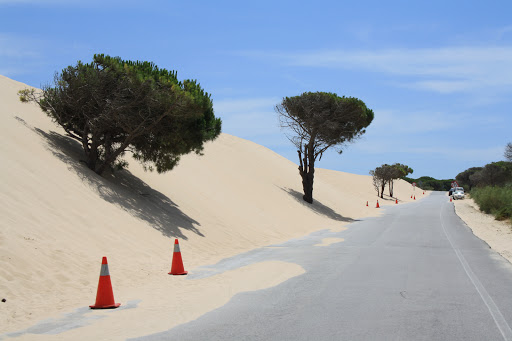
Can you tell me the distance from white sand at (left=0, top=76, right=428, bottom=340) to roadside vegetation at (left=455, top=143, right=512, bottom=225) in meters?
14.5

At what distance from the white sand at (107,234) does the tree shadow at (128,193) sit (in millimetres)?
71

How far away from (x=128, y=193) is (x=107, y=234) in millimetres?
5175

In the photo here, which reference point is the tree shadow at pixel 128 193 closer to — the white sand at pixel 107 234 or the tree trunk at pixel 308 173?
the white sand at pixel 107 234

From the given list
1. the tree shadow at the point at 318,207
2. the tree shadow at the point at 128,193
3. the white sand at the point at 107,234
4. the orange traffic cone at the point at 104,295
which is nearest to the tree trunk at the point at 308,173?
the tree shadow at the point at 318,207

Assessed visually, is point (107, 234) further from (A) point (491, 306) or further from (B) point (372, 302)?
(A) point (491, 306)

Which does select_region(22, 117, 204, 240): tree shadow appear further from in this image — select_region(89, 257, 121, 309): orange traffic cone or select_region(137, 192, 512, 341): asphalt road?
select_region(89, 257, 121, 309): orange traffic cone

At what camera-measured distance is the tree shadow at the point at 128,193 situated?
15523mm

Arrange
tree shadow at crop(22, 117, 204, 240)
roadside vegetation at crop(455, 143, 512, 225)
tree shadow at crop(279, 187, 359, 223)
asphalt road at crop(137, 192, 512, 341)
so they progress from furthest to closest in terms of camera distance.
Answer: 1. tree shadow at crop(279, 187, 359, 223)
2. roadside vegetation at crop(455, 143, 512, 225)
3. tree shadow at crop(22, 117, 204, 240)
4. asphalt road at crop(137, 192, 512, 341)

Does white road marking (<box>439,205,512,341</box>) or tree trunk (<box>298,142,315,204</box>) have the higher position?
tree trunk (<box>298,142,315,204</box>)

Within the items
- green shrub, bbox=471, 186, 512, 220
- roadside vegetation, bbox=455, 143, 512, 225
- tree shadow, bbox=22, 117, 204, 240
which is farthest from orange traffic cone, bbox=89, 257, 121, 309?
green shrub, bbox=471, 186, 512, 220

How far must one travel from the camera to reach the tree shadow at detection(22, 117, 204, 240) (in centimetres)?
1552

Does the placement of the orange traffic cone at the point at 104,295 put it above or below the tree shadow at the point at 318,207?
below

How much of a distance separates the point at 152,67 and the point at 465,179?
435 ft

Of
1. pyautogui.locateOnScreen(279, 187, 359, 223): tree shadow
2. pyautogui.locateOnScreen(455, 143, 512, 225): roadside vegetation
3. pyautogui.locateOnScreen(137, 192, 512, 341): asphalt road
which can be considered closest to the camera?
pyautogui.locateOnScreen(137, 192, 512, 341): asphalt road
